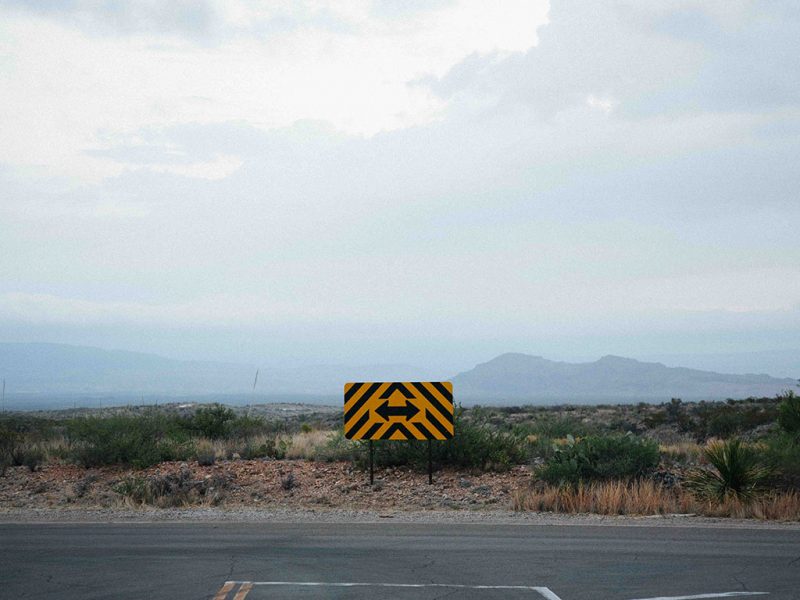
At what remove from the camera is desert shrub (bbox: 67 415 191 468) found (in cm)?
2211

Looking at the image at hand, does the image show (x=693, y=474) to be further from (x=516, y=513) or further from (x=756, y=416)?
(x=756, y=416)

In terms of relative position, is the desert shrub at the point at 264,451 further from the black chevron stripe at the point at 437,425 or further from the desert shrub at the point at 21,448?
the black chevron stripe at the point at 437,425

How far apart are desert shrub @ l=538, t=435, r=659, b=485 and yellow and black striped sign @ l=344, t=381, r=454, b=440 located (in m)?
2.44

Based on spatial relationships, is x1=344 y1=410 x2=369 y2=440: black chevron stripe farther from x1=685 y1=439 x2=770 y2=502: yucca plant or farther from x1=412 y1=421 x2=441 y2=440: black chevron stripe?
x1=685 y1=439 x2=770 y2=502: yucca plant

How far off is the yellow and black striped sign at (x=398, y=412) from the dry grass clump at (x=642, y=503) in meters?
2.51

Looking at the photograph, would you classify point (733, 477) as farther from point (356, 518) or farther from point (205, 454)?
point (205, 454)

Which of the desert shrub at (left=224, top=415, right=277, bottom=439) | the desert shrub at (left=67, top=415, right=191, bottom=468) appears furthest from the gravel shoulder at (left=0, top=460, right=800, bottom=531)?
the desert shrub at (left=224, top=415, right=277, bottom=439)

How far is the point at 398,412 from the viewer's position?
1884 centimetres

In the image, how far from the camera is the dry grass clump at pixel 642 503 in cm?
1559

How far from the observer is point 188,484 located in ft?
61.9

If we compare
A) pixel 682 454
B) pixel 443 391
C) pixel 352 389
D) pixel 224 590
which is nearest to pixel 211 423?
pixel 352 389

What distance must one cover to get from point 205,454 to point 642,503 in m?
11.5

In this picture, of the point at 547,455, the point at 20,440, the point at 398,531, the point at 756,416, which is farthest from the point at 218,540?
the point at 756,416

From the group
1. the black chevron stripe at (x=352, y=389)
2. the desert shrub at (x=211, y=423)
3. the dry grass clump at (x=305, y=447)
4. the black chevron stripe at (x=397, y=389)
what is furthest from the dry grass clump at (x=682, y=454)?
the desert shrub at (x=211, y=423)
